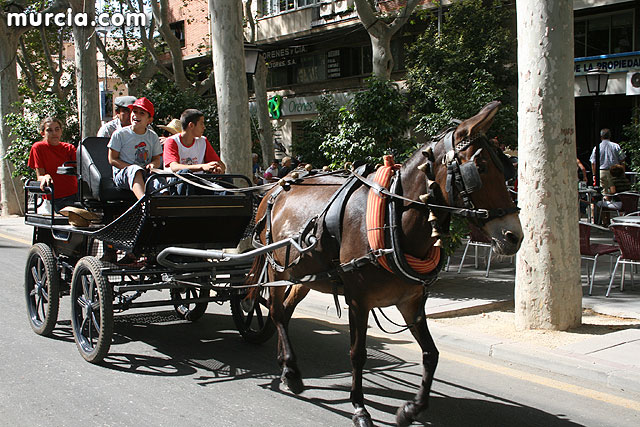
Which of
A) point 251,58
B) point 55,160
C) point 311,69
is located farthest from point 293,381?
point 311,69

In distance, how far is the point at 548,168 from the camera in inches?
257

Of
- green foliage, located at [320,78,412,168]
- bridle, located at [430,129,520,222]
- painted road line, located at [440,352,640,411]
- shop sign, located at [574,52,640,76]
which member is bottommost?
painted road line, located at [440,352,640,411]

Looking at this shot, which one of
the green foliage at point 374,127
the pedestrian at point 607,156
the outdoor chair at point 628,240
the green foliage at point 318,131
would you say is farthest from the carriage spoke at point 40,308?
the pedestrian at point 607,156

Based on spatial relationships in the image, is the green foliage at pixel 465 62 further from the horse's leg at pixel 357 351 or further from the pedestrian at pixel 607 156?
the horse's leg at pixel 357 351

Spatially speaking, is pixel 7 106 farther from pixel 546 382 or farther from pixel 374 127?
pixel 546 382

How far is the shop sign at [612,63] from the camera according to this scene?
19.8 metres

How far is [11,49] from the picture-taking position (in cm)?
2156

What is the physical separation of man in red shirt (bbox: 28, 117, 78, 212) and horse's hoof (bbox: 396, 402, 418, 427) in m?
5.06

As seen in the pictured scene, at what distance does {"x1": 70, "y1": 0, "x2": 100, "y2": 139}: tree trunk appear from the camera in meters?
15.7

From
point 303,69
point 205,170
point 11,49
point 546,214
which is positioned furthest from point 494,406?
point 303,69

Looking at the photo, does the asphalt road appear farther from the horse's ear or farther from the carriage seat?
the horse's ear

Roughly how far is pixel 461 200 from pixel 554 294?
10.4 ft

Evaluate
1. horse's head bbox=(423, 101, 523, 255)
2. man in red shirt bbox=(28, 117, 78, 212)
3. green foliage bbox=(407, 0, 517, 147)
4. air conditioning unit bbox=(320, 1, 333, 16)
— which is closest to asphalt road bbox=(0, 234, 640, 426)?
horse's head bbox=(423, 101, 523, 255)

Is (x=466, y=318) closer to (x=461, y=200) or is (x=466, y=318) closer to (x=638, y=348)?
(x=638, y=348)
